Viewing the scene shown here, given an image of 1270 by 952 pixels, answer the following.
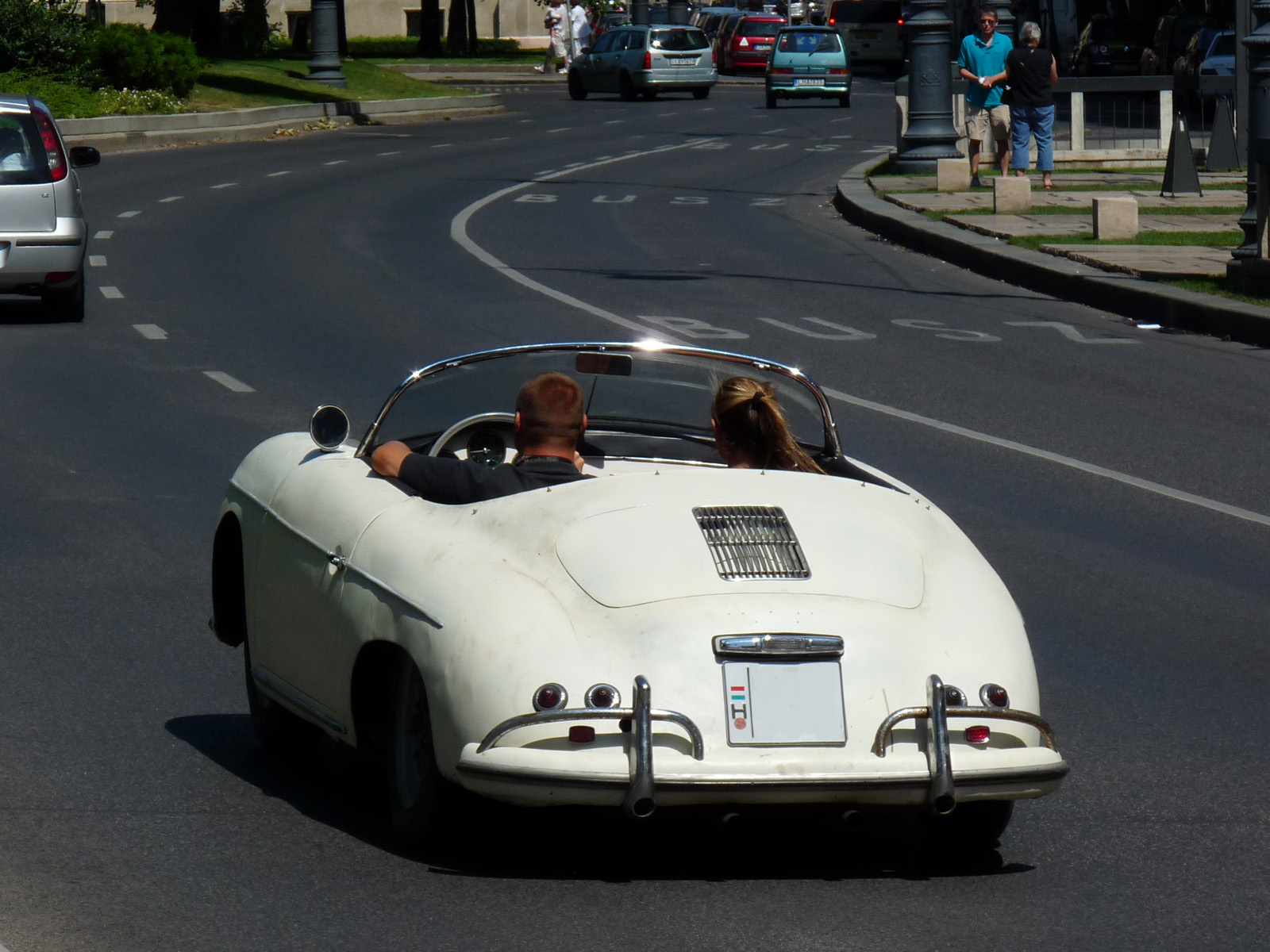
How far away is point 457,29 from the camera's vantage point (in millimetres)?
73875

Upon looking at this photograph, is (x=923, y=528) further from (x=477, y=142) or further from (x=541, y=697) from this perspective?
(x=477, y=142)

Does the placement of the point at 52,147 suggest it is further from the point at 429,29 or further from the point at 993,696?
the point at 429,29

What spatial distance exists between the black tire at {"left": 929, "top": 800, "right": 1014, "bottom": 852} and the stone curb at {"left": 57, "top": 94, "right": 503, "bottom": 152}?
101 feet

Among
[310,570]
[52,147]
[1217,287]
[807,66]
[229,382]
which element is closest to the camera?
[310,570]

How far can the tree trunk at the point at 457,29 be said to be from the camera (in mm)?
72688

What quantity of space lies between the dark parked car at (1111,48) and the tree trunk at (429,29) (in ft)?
84.9

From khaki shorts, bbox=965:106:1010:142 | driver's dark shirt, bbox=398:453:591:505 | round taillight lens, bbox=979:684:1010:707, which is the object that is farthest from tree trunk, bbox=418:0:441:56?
round taillight lens, bbox=979:684:1010:707

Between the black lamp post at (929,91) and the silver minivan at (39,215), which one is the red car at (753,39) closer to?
the black lamp post at (929,91)

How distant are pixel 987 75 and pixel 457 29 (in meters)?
51.2

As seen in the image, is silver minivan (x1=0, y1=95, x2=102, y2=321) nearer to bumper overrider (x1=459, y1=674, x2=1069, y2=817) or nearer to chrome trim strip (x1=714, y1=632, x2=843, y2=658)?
bumper overrider (x1=459, y1=674, x2=1069, y2=817)

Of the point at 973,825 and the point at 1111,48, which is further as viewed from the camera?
the point at 1111,48

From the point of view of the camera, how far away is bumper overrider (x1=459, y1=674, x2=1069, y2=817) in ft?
14.5

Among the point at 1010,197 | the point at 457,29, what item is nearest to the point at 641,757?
the point at 1010,197

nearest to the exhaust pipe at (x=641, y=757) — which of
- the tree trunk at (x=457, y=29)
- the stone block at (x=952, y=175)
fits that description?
the stone block at (x=952, y=175)
